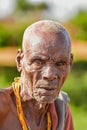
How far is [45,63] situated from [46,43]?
0.45 feet

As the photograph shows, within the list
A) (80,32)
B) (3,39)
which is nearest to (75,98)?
(3,39)

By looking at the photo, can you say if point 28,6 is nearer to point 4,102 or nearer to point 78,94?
point 78,94

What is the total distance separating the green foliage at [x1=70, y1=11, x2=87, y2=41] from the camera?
3647cm

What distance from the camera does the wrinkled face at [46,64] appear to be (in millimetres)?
4078

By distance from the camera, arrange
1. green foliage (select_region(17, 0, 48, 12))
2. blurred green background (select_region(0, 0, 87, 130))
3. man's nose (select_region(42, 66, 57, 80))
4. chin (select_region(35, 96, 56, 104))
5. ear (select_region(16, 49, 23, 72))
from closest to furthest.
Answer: man's nose (select_region(42, 66, 57, 80)) < chin (select_region(35, 96, 56, 104)) < ear (select_region(16, 49, 23, 72)) < blurred green background (select_region(0, 0, 87, 130)) < green foliage (select_region(17, 0, 48, 12))

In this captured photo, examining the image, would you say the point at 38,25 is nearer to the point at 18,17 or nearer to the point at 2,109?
the point at 2,109

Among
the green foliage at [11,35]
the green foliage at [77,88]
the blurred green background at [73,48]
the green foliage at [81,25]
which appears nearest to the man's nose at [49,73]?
the blurred green background at [73,48]

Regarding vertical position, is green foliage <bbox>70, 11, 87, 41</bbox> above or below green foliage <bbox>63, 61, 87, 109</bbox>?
below

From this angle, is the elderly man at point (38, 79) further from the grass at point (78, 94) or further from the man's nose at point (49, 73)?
the grass at point (78, 94)

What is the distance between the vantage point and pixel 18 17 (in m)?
50.4

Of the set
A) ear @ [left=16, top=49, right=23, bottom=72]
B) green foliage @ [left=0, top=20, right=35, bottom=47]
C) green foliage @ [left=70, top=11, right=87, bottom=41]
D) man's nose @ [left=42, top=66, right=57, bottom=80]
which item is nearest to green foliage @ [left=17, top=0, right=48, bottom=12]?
green foliage @ [left=70, top=11, right=87, bottom=41]

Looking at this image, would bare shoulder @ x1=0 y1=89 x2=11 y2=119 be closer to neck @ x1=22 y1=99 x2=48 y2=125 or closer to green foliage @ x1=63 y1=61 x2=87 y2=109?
neck @ x1=22 y1=99 x2=48 y2=125

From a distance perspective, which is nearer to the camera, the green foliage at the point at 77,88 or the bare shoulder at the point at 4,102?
the bare shoulder at the point at 4,102

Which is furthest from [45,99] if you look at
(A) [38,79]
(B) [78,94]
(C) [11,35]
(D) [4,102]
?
(C) [11,35]
